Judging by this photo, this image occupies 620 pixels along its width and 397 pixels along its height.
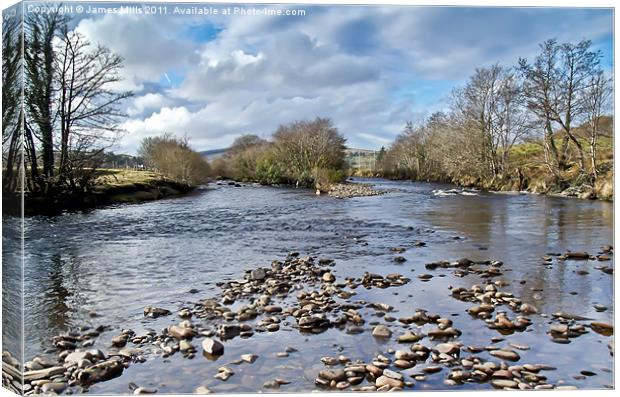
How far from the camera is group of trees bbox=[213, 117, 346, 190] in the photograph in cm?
419

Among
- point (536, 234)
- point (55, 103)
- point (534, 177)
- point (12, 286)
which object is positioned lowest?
point (12, 286)

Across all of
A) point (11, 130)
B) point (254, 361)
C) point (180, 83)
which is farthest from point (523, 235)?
point (11, 130)

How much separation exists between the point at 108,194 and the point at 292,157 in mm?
1651

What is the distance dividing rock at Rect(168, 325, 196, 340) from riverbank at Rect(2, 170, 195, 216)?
1141 millimetres

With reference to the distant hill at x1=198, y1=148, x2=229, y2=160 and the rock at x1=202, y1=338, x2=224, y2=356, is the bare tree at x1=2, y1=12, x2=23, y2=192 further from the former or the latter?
the rock at x1=202, y1=338, x2=224, y2=356

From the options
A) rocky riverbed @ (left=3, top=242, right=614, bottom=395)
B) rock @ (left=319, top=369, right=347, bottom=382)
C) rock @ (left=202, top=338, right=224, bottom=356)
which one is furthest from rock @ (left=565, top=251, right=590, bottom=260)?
rock @ (left=202, top=338, right=224, bottom=356)

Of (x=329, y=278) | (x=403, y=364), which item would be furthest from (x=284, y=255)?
(x=403, y=364)

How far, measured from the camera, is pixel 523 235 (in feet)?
15.6

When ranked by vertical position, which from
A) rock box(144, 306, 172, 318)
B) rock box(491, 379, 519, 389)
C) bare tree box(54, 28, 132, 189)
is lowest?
rock box(491, 379, 519, 389)

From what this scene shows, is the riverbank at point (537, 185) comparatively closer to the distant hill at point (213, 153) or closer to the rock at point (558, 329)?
the distant hill at point (213, 153)

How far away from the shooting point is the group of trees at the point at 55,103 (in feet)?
11.1

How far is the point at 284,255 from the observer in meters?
4.27

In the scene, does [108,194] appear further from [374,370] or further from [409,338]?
[409,338]

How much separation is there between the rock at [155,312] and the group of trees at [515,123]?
2.31 m
